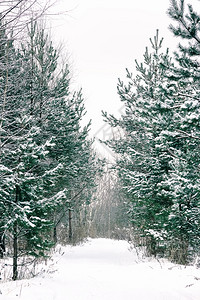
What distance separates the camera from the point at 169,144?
17.5 ft

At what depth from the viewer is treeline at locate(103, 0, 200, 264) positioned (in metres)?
4.54

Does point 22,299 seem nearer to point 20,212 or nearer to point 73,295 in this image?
point 73,295

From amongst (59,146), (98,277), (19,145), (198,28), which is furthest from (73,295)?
(59,146)

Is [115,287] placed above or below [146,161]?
below

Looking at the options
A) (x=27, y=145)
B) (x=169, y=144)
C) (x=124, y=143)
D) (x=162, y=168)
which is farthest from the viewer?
(x=124, y=143)

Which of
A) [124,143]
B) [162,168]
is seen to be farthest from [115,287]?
[124,143]

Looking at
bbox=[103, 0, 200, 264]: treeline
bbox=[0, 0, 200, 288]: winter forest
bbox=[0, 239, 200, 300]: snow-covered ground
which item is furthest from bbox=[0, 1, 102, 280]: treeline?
bbox=[103, 0, 200, 264]: treeline

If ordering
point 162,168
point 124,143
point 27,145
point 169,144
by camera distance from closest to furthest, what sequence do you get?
point 169,144 < point 27,145 < point 162,168 < point 124,143

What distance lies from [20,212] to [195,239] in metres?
5.17

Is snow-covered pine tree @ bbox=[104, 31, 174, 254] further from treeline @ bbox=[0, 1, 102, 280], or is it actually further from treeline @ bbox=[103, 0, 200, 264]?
treeline @ bbox=[0, 1, 102, 280]

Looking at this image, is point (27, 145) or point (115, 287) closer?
point (115, 287)

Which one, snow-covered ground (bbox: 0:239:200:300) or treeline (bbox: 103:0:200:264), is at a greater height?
treeline (bbox: 103:0:200:264)

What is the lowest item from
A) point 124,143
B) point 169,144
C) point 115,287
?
point 115,287

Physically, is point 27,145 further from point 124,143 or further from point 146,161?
point 124,143
